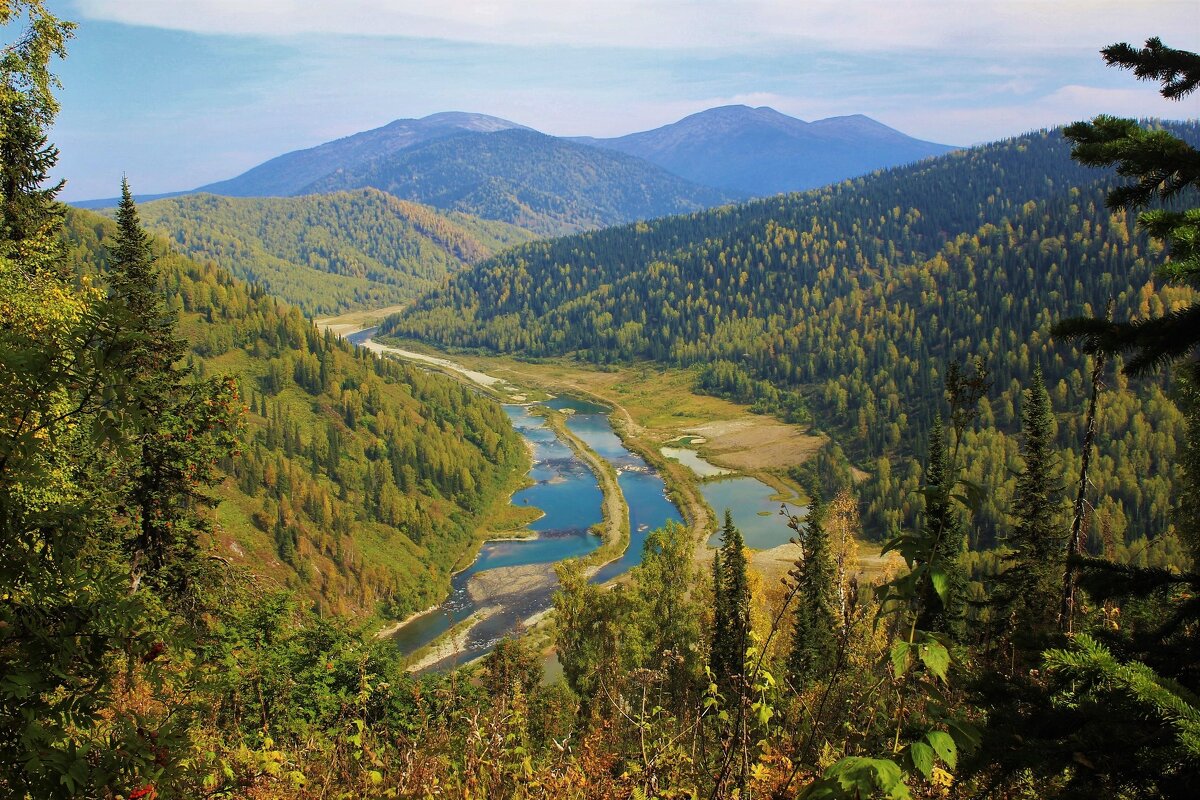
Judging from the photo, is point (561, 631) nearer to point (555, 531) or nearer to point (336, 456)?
point (555, 531)

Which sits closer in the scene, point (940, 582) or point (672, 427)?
point (940, 582)

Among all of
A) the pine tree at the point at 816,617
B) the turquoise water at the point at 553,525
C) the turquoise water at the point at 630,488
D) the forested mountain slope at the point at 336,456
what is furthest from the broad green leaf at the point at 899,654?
the forested mountain slope at the point at 336,456

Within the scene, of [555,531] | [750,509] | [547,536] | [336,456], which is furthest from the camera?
[750,509]

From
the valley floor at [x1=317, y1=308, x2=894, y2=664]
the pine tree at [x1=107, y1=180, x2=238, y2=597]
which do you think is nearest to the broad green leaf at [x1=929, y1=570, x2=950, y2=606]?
the pine tree at [x1=107, y1=180, x2=238, y2=597]

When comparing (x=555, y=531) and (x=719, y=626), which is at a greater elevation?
(x=719, y=626)

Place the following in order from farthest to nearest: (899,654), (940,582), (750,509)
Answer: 1. (750,509)
2. (899,654)
3. (940,582)

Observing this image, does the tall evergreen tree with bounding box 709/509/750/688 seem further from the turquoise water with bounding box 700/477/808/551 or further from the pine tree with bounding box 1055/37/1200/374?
the turquoise water with bounding box 700/477/808/551

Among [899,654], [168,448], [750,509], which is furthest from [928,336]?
[899,654]
